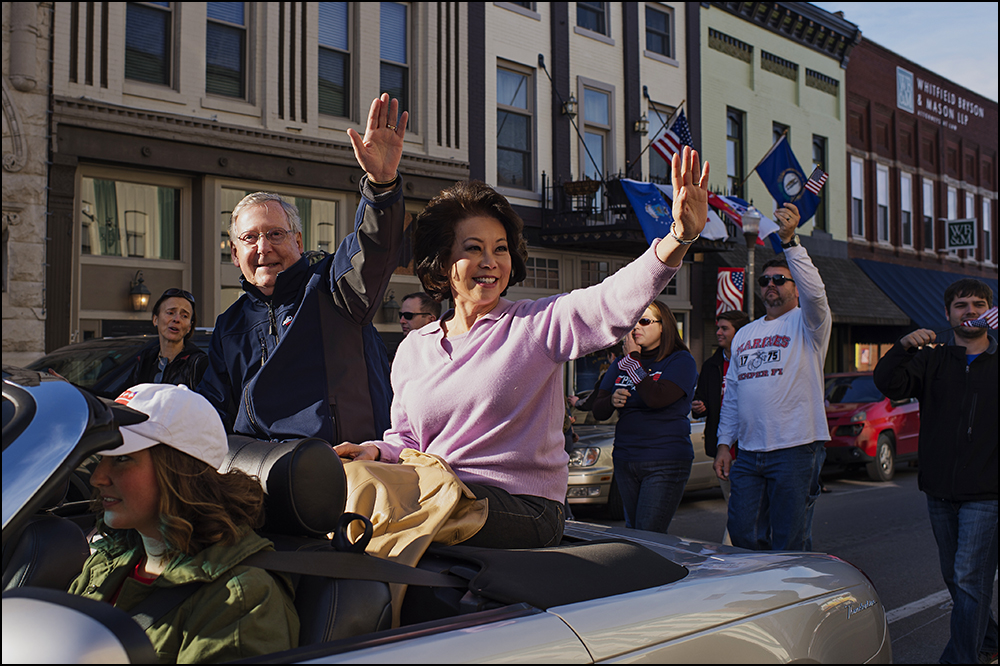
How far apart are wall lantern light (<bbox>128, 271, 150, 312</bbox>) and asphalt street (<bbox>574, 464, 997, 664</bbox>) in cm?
693

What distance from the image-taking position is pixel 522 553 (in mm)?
2184

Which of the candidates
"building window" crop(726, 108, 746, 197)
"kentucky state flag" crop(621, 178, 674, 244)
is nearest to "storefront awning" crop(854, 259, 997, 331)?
"building window" crop(726, 108, 746, 197)

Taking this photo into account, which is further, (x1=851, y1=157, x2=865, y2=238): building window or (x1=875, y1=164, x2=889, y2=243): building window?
(x1=875, y1=164, x2=889, y2=243): building window

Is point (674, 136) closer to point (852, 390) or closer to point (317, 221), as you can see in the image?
point (852, 390)

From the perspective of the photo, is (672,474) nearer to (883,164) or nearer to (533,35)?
(533,35)

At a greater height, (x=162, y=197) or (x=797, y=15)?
(x=797, y=15)

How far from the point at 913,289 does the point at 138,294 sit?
21826 mm

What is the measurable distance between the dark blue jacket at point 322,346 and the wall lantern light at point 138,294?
9676 millimetres

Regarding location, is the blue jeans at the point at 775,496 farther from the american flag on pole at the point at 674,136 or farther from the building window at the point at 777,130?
the building window at the point at 777,130

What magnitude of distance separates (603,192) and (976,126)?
69.2ft

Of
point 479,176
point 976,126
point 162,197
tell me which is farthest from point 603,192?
point 976,126

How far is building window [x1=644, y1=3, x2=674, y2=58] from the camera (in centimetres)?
1955

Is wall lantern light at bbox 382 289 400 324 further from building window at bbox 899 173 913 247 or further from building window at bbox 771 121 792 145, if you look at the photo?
building window at bbox 899 173 913 247

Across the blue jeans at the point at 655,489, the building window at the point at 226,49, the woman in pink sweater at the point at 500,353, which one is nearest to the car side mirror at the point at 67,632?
the woman in pink sweater at the point at 500,353
